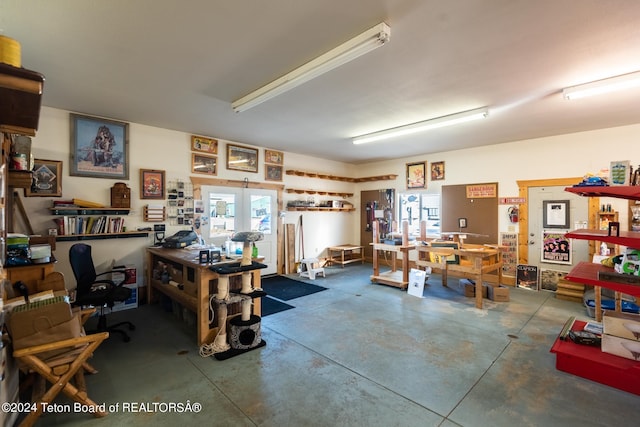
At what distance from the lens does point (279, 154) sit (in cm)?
670

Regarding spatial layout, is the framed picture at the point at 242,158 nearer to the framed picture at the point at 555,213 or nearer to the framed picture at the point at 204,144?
the framed picture at the point at 204,144

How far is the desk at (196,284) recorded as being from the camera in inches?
119

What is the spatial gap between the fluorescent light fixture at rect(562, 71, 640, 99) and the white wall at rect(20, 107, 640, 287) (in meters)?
2.22

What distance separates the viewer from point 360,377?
257cm

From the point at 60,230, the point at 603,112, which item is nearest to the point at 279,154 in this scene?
the point at 60,230

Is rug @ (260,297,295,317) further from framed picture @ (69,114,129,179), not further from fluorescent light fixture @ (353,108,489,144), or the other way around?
fluorescent light fixture @ (353,108,489,144)

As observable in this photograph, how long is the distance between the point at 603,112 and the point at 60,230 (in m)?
7.87

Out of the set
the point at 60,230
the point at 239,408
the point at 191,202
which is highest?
the point at 191,202

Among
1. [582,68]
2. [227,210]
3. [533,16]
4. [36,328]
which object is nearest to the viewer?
[36,328]

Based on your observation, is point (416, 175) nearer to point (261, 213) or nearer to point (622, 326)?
point (261, 213)

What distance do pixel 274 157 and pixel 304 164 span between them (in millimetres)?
942

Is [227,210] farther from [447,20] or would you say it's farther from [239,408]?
[447,20]

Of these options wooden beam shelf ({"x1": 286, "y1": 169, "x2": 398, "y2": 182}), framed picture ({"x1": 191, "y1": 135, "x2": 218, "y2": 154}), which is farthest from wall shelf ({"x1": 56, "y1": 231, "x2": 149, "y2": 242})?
wooden beam shelf ({"x1": 286, "y1": 169, "x2": 398, "y2": 182})

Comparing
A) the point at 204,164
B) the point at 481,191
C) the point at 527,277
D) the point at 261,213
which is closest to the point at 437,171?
the point at 481,191
